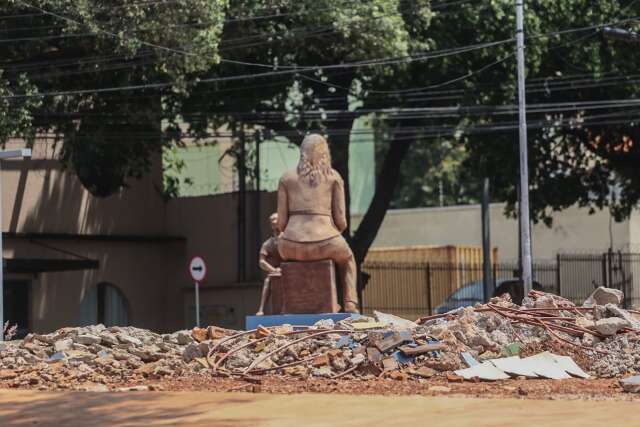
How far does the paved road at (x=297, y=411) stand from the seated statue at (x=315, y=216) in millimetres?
7293

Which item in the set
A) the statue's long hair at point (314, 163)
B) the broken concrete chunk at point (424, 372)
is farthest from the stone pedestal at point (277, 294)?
the broken concrete chunk at point (424, 372)

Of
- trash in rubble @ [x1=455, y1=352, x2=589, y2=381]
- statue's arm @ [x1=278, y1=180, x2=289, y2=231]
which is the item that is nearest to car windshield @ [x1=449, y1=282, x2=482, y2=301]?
statue's arm @ [x1=278, y1=180, x2=289, y2=231]

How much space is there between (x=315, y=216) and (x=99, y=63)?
9.07 meters

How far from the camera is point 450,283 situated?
140 ft

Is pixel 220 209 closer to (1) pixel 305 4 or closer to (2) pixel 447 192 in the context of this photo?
(1) pixel 305 4

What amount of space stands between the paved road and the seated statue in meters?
7.29

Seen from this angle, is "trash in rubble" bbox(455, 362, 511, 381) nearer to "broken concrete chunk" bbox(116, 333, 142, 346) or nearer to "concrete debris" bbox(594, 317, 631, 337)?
"concrete debris" bbox(594, 317, 631, 337)

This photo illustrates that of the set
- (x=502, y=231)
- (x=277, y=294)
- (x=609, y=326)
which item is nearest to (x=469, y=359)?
(x=609, y=326)

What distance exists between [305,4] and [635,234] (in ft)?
69.8

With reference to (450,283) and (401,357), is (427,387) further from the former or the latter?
(450,283)

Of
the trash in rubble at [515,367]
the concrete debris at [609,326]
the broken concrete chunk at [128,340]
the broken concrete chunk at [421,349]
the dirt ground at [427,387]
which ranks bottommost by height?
the dirt ground at [427,387]

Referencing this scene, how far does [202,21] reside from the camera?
89.1ft

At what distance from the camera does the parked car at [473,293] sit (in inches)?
1559

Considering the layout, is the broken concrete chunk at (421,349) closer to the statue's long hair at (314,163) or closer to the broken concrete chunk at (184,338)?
the broken concrete chunk at (184,338)
